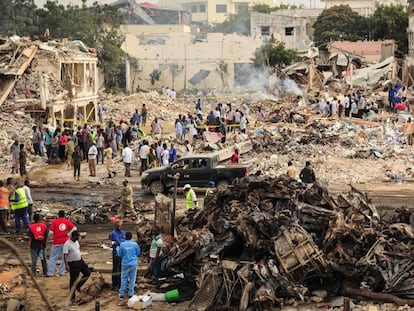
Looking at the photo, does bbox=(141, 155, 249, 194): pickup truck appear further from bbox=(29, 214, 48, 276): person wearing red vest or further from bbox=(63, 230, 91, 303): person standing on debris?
bbox=(63, 230, 91, 303): person standing on debris

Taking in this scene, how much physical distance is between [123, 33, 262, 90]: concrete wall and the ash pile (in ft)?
169

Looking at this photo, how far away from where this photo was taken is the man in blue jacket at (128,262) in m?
12.8

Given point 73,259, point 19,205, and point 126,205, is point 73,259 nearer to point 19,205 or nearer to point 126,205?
point 19,205

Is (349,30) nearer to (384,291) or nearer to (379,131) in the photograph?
(379,131)

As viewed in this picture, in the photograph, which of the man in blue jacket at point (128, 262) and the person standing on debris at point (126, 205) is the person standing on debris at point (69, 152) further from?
the man in blue jacket at point (128, 262)

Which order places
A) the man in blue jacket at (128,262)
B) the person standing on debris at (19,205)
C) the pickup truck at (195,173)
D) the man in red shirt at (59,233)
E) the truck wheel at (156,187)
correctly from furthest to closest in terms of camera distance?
the truck wheel at (156,187) < the pickup truck at (195,173) < the person standing on debris at (19,205) < the man in red shirt at (59,233) < the man in blue jacket at (128,262)

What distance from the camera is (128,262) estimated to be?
12773 mm

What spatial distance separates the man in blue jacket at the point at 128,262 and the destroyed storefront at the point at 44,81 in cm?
1994

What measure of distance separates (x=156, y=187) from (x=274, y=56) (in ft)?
133

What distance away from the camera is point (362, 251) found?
1297 cm

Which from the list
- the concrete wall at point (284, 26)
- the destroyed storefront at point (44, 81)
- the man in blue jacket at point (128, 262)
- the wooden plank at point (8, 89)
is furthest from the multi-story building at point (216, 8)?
the man in blue jacket at point (128, 262)

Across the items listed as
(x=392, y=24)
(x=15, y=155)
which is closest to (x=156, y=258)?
(x=15, y=155)

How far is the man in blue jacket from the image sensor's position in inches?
502

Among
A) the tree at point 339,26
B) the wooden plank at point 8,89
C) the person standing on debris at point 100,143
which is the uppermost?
the tree at point 339,26
